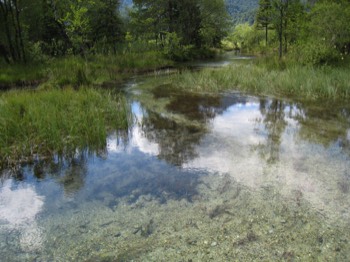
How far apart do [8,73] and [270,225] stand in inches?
470

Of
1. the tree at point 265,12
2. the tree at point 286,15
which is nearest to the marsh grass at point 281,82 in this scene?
the tree at point 286,15

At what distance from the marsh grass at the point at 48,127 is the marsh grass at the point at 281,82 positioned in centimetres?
569

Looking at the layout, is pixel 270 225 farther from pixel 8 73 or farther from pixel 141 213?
pixel 8 73

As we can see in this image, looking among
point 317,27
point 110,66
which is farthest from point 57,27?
point 317,27

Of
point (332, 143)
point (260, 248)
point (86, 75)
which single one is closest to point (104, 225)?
point (260, 248)

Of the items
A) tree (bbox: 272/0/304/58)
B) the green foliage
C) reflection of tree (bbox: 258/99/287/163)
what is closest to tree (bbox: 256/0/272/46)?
tree (bbox: 272/0/304/58)

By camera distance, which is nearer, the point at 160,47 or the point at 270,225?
the point at 270,225

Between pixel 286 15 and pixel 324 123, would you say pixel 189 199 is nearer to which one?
pixel 324 123

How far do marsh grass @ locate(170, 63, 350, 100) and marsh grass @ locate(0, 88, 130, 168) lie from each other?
569 centimetres

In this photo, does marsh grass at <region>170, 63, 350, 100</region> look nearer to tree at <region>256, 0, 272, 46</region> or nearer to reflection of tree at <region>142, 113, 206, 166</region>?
reflection of tree at <region>142, 113, 206, 166</region>

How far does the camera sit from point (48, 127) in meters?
5.60

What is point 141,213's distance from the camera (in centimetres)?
373

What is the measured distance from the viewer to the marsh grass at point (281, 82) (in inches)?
378

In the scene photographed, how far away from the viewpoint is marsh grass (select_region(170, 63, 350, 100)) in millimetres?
9594
